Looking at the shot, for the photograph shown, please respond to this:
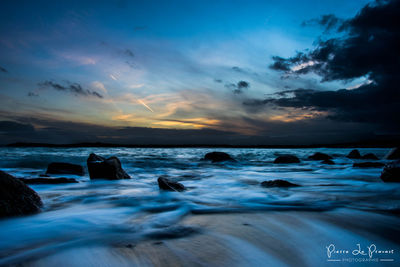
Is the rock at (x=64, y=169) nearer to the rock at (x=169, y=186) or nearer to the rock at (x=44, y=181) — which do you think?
the rock at (x=44, y=181)

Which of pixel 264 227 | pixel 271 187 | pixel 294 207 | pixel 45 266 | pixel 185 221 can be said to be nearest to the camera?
pixel 45 266

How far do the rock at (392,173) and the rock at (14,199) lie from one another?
720 cm

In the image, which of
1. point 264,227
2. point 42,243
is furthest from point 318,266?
point 42,243

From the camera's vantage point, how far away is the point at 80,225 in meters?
2.37

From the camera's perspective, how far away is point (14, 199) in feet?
8.65

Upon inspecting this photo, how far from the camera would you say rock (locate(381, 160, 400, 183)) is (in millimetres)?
5080

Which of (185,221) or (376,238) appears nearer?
(376,238)

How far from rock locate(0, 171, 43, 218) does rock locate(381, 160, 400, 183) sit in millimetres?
7196

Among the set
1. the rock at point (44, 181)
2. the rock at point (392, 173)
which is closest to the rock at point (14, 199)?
the rock at point (44, 181)

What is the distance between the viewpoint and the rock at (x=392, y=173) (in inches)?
200

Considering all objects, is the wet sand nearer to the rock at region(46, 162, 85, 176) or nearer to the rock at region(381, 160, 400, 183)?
the rock at region(381, 160, 400, 183)

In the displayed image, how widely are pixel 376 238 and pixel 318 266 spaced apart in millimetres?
978

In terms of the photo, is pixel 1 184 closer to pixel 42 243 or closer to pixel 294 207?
pixel 42 243
